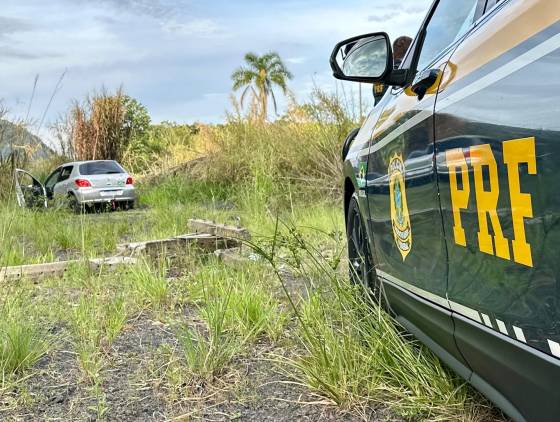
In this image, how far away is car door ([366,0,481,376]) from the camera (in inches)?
80.7

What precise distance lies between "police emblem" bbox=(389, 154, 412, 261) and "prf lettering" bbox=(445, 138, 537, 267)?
0.56 meters

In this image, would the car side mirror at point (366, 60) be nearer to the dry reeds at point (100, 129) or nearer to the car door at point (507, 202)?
the car door at point (507, 202)

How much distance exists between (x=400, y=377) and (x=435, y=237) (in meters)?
0.95

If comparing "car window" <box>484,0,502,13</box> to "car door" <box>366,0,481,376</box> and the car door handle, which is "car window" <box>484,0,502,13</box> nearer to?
"car door" <box>366,0,481,376</box>

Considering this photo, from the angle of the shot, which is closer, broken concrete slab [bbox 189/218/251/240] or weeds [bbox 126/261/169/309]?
weeds [bbox 126/261/169/309]

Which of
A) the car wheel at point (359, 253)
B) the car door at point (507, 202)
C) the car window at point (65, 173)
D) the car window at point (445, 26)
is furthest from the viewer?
the car window at point (65, 173)

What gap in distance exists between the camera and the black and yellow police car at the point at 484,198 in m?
1.28

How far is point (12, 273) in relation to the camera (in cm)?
507

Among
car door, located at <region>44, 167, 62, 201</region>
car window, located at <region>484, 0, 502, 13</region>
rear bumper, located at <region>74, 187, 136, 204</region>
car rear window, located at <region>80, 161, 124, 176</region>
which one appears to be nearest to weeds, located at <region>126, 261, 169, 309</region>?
car window, located at <region>484, 0, 502, 13</region>

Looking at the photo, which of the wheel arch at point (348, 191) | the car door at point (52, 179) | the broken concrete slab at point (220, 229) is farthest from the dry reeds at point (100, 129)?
the wheel arch at point (348, 191)

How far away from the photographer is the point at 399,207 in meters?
2.50

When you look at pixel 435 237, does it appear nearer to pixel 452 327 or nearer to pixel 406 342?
pixel 452 327

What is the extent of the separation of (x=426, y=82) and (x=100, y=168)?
52.6ft

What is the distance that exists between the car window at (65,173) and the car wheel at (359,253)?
47.5ft
